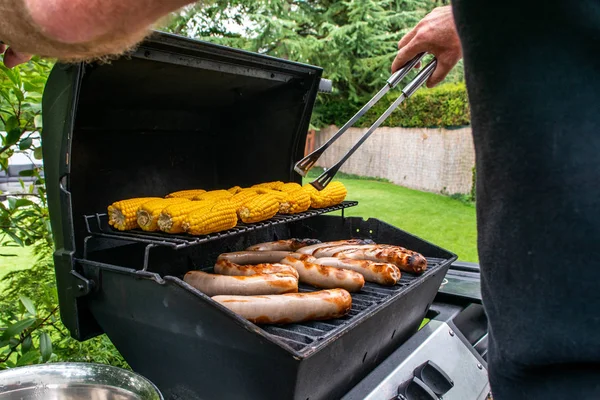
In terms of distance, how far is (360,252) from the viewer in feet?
8.08

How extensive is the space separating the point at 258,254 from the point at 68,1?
1.64m

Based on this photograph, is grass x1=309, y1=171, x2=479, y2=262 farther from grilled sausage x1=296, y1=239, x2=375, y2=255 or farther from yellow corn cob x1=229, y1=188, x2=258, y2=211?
yellow corn cob x1=229, y1=188, x2=258, y2=211

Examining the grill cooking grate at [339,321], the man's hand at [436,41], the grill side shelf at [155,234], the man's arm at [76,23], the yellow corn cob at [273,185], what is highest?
the man's hand at [436,41]

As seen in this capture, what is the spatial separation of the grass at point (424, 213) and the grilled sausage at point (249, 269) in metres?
4.80

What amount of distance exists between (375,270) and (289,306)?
0.56 meters

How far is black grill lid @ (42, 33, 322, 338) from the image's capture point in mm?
1814

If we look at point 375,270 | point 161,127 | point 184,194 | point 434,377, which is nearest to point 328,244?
point 375,270

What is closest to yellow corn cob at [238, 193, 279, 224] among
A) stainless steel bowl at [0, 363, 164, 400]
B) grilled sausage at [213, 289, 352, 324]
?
grilled sausage at [213, 289, 352, 324]

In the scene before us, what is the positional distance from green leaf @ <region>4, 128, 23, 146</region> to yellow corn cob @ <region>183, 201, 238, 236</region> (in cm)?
88

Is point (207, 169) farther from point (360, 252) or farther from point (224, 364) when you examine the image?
point (224, 364)

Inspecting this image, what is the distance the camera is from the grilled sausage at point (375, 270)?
2203mm

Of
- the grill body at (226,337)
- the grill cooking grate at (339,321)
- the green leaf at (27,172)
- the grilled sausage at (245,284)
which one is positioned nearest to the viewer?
the grill body at (226,337)

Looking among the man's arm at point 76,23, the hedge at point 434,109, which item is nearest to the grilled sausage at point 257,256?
the man's arm at point 76,23

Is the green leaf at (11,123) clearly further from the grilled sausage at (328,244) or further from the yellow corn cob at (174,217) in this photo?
the grilled sausage at (328,244)
